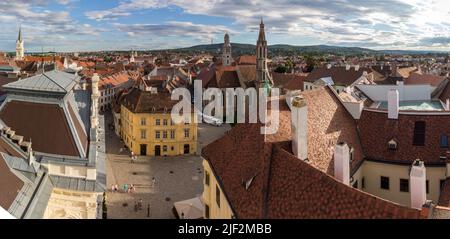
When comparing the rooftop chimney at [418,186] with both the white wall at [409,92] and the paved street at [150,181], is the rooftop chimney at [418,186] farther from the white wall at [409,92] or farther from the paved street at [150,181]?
the paved street at [150,181]

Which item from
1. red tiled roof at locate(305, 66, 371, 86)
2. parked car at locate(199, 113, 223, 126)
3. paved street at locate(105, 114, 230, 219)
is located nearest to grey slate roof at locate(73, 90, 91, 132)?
paved street at locate(105, 114, 230, 219)

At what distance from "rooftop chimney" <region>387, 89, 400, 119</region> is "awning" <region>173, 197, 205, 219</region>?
43.4ft

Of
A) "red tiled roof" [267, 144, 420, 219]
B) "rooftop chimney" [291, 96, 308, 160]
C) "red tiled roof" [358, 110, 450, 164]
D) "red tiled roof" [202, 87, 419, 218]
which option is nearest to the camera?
"red tiled roof" [267, 144, 420, 219]

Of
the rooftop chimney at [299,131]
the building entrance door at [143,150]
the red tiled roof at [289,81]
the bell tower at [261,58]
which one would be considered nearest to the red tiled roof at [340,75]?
the red tiled roof at [289,81]

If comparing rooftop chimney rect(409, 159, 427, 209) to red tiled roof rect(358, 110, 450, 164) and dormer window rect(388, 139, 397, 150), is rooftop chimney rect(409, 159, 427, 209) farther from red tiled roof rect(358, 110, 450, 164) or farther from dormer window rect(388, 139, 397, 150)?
dormer window rect(388, 139, 397, 150)

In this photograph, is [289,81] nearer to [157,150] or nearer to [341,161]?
[157,150]

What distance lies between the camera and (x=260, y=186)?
16.2 meters

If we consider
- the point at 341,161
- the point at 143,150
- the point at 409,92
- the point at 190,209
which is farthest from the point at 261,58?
the point at 341,161

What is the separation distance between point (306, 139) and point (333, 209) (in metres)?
6.93

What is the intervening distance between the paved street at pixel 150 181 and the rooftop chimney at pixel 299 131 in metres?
14.7

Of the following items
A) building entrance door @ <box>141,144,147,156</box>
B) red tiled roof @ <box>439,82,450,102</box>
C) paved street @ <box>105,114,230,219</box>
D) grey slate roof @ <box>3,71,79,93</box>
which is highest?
grey slate roof @ <box>3,71,79,93</box>

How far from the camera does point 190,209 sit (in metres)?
27.2

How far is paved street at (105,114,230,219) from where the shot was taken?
31.7m

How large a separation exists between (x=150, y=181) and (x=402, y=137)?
2346 centimetres
